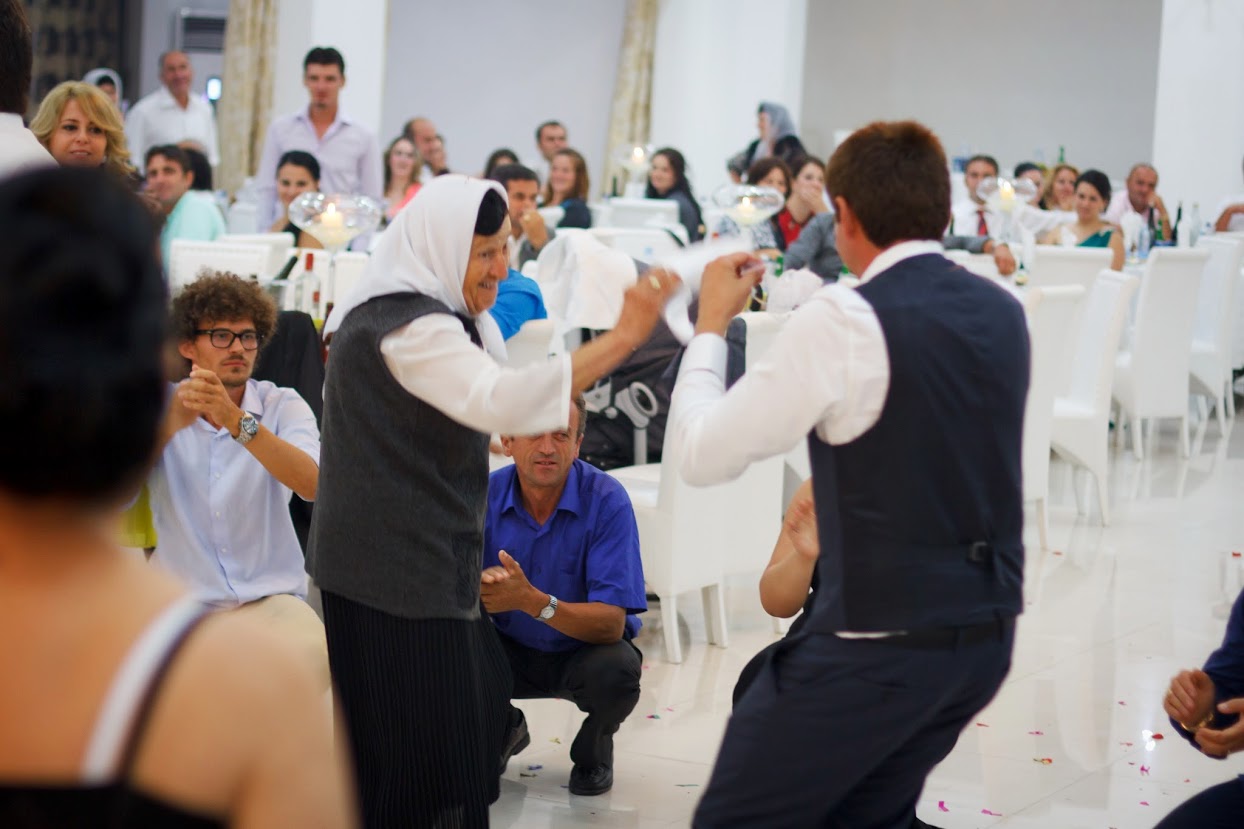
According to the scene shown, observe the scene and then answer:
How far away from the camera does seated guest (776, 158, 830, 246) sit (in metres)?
8.13

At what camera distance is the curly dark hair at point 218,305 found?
11.1 feet

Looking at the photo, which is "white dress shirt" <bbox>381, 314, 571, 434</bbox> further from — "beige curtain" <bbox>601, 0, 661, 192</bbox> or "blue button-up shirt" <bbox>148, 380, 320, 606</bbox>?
A: "beige curtain" <bbox>601, 0, 661, 192</bbox>

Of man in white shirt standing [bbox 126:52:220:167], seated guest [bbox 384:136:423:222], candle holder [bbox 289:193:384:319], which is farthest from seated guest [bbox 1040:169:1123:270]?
man in white shirt standing [bbox 126:52:220:167]

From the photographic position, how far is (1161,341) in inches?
310

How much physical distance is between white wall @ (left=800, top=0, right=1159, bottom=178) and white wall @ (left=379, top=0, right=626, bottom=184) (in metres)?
2.22

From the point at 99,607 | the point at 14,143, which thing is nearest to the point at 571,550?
the point at 14,143

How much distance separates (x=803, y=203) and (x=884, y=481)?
Result: 250 inches

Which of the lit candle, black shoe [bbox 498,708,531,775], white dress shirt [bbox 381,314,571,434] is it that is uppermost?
the lit candle

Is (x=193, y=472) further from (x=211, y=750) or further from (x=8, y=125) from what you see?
(x=211, y=750)

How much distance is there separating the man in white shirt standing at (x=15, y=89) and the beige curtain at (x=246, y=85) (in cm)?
931

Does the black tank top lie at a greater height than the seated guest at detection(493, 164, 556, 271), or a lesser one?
lesser

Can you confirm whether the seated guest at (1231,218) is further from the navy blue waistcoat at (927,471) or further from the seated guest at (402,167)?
Answer: the navy blue waistcoat at (927,471)

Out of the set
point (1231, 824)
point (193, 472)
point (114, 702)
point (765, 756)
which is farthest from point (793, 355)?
point (193, 472)

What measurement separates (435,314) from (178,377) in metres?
1.36
